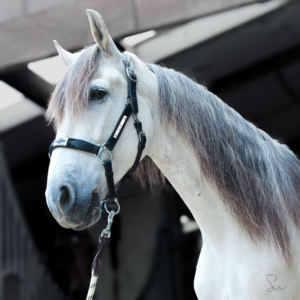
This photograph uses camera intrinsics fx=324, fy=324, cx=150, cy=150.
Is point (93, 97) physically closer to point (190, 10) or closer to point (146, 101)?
point (146, 101)

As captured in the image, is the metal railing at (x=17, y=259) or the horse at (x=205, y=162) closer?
the horse at (x=205, y=162)

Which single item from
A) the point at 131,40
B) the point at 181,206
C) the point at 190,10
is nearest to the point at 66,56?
→ the point at 190,10

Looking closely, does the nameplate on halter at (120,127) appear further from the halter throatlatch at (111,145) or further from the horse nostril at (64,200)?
the horse nostril at (64,200)

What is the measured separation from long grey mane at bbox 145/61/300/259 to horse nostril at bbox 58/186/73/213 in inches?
18.0

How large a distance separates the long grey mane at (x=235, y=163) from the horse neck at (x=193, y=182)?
0.10 feet

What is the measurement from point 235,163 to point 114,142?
462 millimetres

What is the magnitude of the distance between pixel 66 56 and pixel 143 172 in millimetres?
602

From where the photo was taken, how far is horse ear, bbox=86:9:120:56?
3.48 ft

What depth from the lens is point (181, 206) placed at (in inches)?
187

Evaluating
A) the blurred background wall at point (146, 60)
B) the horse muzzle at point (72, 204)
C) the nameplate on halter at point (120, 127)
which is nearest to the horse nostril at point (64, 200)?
the horse muzzle at point (72, 204)

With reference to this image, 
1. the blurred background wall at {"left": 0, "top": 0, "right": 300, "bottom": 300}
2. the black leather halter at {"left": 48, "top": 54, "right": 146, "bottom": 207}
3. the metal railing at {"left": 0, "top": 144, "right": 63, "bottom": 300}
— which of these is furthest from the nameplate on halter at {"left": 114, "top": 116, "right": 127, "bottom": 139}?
the metal railing at {"left": 0, "top": 144, "right": 63, "bottom": 300}

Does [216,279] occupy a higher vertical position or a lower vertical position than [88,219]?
lower

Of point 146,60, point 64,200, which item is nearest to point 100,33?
point 64,200

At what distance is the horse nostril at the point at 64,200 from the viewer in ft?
3.19
